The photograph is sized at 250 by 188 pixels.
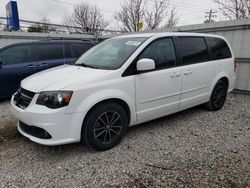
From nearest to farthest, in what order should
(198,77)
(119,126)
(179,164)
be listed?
(179,164) → (119,126) → (198,77)

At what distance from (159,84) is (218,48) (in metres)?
1.96

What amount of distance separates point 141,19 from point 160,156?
2012cm

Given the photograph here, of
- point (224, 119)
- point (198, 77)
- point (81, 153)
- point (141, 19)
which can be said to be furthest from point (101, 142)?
point (141, 19)

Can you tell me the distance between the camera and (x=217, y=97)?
165 inches

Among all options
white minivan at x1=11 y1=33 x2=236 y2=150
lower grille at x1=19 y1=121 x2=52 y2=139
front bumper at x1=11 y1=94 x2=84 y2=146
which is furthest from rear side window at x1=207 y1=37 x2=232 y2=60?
lower grille at x1=19 y1=121 x2=52 y2=139

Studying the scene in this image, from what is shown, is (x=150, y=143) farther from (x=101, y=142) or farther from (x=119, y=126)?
(x=101, y=142)

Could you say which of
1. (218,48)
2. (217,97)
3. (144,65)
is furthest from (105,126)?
(218,48)

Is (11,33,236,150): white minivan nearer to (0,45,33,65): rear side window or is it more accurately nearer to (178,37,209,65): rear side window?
(178,37,209,65): rear side window

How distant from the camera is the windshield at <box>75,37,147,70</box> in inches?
111

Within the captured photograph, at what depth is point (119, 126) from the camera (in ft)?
9.09

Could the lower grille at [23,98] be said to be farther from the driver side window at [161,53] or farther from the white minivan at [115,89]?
the driver side window at [161,53]

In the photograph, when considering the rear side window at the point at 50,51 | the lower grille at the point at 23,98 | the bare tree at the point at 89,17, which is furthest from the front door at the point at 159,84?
the bare tree at the point at 89,17

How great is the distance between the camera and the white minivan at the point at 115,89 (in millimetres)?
2312

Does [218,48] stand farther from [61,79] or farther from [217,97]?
[61,79]
